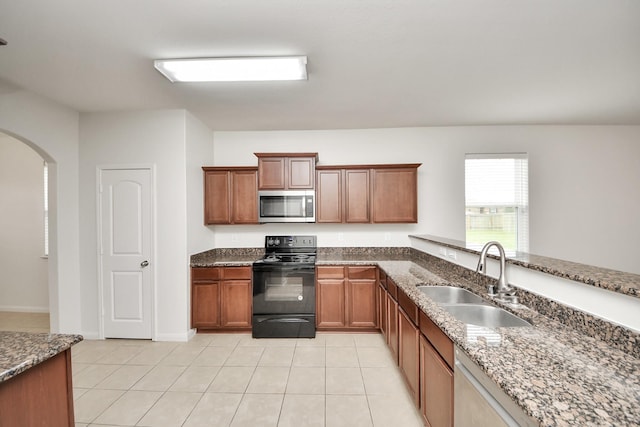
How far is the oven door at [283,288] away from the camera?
3.23 meters

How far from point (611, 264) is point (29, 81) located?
738 centimetres

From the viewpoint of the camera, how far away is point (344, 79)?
248 cm

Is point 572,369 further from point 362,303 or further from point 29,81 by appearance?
point 29,81

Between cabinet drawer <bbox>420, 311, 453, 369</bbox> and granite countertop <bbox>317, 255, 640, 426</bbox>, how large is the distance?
81 mm

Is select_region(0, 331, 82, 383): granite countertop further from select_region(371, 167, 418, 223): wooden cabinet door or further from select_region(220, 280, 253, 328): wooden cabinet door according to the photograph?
select_region(371, 167, 418, 223): wooden cabinet door

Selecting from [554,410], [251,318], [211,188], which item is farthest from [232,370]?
[554,410]

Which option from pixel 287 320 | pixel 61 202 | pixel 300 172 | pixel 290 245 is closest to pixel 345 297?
pixel 287 320

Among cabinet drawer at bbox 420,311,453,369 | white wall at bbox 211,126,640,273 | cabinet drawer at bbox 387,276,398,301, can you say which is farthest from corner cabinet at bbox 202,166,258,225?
cabinet drawer at bbox 420,311,453,369

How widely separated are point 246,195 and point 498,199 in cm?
371

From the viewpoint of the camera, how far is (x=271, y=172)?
3555 mm

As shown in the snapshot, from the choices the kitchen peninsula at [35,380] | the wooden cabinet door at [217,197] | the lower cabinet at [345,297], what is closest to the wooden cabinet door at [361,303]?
the lower cabinet at [345,297]

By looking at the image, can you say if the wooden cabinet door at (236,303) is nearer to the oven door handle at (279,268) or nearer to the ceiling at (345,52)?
the oven door handle at (279,268)

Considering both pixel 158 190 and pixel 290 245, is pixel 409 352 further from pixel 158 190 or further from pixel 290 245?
pixel 158 190

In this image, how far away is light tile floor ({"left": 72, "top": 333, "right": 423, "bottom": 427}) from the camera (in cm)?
196
